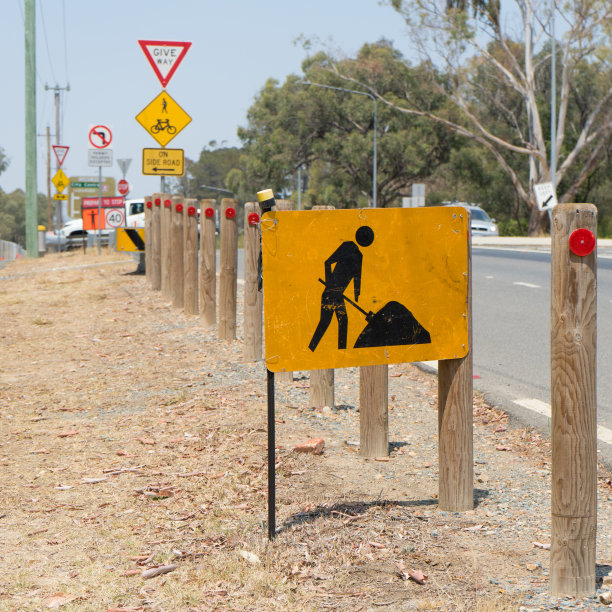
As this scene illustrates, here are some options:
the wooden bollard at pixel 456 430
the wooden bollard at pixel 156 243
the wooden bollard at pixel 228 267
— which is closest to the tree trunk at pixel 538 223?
the wooden bollard at pixel 156 243

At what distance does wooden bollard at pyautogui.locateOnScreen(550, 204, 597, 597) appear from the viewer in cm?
331

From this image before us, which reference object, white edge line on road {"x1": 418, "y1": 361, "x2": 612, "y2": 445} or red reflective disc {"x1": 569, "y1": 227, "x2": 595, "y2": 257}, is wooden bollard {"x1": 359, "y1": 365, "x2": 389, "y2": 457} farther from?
red reflective disc {"x1": 569, "y1": 227, "x2": 595, "y2": 257}

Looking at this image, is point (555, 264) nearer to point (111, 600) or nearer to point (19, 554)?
point (111, 600)

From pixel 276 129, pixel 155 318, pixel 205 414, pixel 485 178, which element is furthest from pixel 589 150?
pixel 205 414

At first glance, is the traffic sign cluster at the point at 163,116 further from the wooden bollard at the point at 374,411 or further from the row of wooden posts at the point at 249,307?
the wooden bollard at the point at 374,411

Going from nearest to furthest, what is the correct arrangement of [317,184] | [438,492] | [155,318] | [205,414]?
[438,492] < [205,414] < [155,318] < [317,184]

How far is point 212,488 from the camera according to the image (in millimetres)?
4570

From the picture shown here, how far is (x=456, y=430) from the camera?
4113 mm

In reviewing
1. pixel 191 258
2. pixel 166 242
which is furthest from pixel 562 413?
pixel 166 242

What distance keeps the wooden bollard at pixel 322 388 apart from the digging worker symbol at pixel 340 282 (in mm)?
2260

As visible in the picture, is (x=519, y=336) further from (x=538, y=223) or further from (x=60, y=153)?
(x=538, y=223)

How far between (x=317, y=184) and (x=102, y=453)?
5404cm

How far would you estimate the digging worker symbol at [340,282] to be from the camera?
3848mm

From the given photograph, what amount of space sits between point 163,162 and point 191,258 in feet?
7.24
